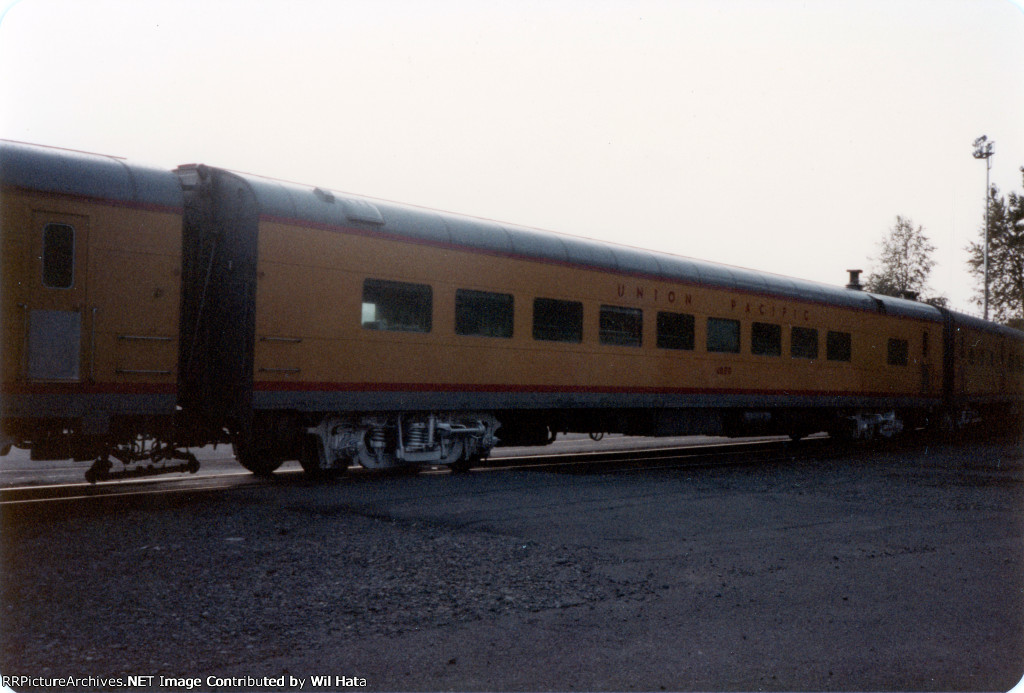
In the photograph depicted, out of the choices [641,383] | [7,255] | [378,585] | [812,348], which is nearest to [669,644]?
[378,585]

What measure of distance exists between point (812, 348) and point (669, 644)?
1602cm

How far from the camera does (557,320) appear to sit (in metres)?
14.3

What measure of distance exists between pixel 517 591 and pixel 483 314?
7418 mm

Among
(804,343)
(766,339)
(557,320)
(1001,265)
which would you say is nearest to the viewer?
(557,320)

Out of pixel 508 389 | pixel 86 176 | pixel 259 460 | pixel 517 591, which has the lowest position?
pixel 517 591

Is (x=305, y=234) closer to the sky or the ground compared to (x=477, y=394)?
closer to the sky

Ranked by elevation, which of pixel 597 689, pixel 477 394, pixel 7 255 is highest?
pixel 7 255

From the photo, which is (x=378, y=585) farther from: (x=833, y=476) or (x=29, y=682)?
(x=833, y=476)

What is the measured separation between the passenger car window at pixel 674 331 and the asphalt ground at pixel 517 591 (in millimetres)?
5606

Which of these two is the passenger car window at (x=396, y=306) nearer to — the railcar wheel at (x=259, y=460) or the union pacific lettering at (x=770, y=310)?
the railcar wheel at (x=259, y=460)

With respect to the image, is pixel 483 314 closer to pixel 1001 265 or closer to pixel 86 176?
pixel 86 176

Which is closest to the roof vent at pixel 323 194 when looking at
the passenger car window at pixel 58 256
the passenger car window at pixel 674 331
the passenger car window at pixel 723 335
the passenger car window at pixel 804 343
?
the passenger car window at pixel 58 256

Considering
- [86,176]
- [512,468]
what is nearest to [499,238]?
[512,468]

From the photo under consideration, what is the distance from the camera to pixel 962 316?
26.5 m
